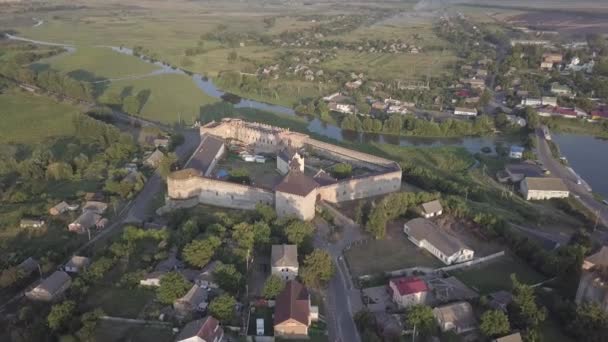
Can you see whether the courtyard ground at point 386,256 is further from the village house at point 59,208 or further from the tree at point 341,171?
the village house at point 59,208

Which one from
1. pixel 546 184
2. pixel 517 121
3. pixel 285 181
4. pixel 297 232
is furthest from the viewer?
pixel 517 121

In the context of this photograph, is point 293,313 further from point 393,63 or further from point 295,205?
point 393,63

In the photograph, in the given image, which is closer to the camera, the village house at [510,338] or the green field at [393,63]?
the village house at [510,338]

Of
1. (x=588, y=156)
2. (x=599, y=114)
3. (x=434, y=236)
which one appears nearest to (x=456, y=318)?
(x=434, y=236)

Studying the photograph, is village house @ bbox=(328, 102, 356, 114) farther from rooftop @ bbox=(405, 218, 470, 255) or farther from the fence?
the fence

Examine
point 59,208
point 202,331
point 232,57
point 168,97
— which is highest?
point 232,57

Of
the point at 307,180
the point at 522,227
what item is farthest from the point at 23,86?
the point at 522,227

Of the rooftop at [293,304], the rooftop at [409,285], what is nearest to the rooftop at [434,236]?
the rooftop at [409,285]
